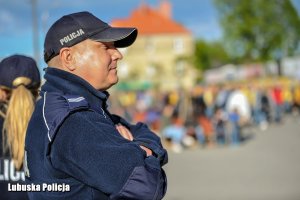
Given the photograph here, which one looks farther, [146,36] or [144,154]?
[146,36]

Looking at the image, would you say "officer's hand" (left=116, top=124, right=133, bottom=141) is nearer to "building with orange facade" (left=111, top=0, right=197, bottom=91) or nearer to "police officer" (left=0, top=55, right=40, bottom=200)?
"police officer" (left=0, top=55, right=40, bottom=200)

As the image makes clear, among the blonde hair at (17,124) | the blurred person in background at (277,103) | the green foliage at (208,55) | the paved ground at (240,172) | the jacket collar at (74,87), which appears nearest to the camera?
the jacket collar at (74,87)

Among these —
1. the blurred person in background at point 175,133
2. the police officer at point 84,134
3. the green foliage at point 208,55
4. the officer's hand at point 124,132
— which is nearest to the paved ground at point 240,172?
the blurred person in background at point 175,133

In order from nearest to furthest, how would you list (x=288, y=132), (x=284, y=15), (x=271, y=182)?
(x=271, y=182), (x=288, y=132), (x=284, y=15)

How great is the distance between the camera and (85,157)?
1674mm

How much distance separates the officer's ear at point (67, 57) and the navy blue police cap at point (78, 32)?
0.02 metres

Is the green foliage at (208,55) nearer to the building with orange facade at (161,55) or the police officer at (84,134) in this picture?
the building with orange facade at (161,55)

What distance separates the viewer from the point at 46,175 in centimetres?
179

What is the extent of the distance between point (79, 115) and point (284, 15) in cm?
5263

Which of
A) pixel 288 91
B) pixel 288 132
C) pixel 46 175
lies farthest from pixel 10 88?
pixel 288 91

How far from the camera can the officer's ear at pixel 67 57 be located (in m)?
1.92

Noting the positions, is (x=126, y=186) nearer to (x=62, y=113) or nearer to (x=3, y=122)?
(x=62, y=113)

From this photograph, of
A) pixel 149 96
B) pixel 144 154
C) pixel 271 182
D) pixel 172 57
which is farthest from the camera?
pixel 172 57

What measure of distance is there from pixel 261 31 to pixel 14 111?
170 feet
